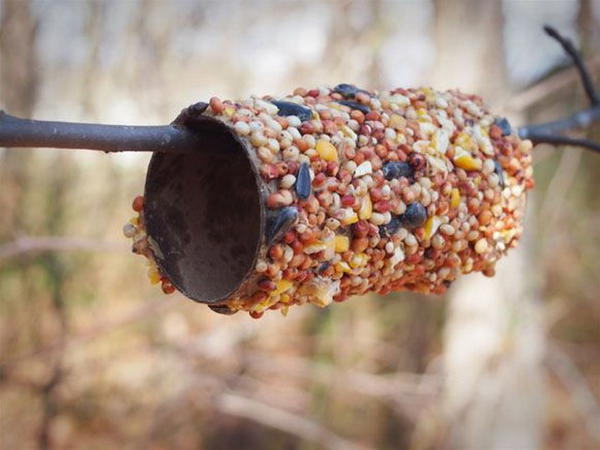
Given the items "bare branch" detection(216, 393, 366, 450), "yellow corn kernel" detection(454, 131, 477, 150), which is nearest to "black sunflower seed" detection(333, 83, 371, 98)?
"yellow corn kernel" detection(454, 131, 477, 150)

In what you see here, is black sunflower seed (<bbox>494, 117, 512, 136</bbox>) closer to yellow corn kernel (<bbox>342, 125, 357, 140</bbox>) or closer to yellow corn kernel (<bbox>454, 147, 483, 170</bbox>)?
yellow corn kernel (<bbox>454, 147, 483, 170</bbox>)

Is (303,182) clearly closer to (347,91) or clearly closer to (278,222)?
(278,222)

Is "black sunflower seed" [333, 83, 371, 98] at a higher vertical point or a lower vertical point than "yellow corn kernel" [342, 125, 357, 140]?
higher

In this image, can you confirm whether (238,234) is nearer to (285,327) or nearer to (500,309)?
(500,309)

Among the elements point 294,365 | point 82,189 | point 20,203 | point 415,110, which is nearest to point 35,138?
point 415,110

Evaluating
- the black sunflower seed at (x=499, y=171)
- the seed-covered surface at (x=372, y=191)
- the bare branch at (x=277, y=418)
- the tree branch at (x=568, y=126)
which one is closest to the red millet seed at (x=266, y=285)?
the seed-covered surface at (x=372, y=191)
